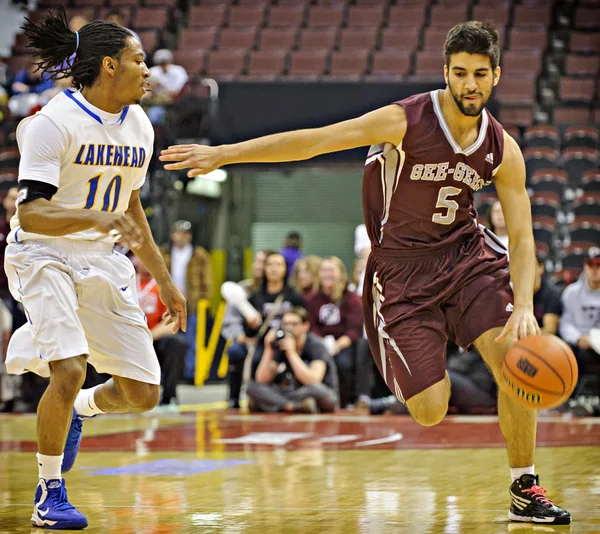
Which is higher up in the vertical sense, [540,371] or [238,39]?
[238,39]

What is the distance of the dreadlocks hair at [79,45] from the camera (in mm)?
4605

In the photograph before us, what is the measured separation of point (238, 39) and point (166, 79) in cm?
360

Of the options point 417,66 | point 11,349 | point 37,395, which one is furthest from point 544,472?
point 417,66

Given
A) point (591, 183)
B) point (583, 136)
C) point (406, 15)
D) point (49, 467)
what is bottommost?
point (49, 467)

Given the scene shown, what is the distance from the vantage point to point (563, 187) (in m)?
14.2

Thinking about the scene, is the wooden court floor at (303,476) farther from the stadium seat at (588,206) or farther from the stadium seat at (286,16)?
the stadium seat at (286,16)

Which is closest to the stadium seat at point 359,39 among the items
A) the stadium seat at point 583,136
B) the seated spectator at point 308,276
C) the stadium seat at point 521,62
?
the stadium seat at point 521,62

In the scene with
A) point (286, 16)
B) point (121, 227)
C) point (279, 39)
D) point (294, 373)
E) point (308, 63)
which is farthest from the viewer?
point (286, 16)

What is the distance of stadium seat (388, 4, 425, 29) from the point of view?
669 inches

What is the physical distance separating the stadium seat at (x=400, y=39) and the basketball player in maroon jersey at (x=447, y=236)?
1207 centimetres

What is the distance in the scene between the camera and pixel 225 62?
54.5 ft

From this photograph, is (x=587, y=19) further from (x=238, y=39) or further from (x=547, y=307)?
(x=547, y=307)

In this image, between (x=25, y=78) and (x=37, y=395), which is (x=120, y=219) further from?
(x=25, y=78)

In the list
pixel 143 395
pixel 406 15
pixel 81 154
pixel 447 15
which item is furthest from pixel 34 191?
pixel 406 15
